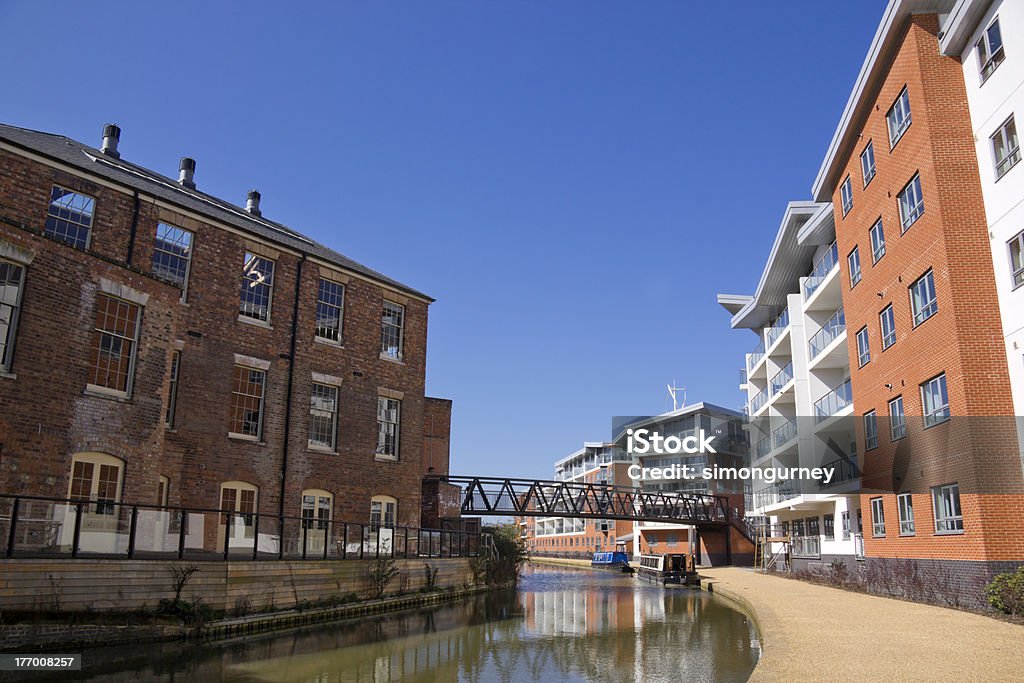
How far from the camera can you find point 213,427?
67.9 feet

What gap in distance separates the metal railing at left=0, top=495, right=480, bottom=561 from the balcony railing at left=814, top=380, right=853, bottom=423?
54.9ft

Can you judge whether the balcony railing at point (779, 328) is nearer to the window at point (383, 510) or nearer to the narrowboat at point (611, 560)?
the window at point (383, 510)

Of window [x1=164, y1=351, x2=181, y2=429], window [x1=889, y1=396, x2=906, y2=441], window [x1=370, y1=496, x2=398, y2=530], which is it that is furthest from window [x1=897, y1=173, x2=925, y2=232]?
window [x1=164, y1=351, x2=181, y2=429]

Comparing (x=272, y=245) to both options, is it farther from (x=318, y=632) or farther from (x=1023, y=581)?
(x=1023, y=581)

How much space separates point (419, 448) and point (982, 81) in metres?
19.6

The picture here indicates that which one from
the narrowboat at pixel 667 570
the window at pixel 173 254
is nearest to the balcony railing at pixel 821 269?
the narrowboat at pixel 667 570

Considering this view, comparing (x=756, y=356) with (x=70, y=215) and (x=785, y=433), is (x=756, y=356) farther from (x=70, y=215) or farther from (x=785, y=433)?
(x=70, y=215)

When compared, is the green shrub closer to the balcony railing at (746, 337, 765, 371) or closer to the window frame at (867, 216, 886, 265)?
the window frame at (867, 216, 886, 265)

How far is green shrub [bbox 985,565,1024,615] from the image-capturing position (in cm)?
1454

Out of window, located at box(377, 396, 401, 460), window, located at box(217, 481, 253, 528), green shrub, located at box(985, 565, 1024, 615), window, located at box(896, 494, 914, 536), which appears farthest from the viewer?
window, located at box(377, 396, 401, 460)

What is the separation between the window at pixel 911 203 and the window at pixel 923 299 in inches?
66.0

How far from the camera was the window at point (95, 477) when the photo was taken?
15686 millimetres

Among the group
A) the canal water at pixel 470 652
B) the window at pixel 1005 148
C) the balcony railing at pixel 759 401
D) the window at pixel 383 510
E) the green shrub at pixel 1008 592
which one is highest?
the window at pixel 1005 148

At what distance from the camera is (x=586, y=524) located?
294 ft
